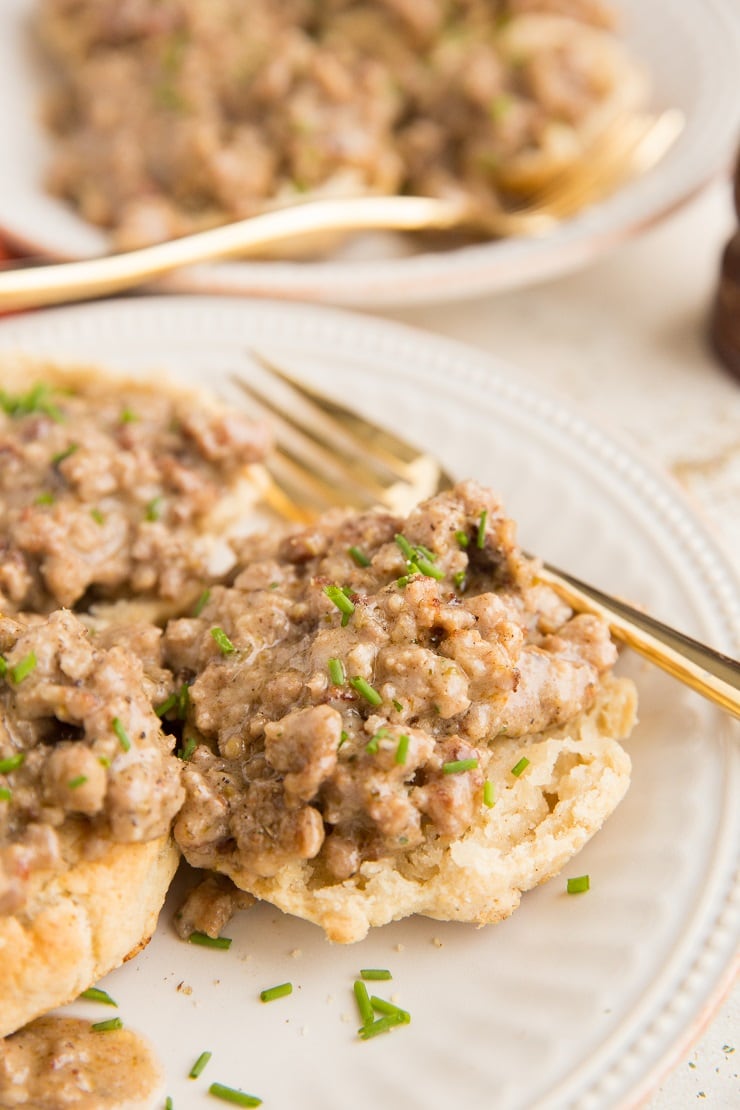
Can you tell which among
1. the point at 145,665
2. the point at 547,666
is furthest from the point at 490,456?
the point at 145,665

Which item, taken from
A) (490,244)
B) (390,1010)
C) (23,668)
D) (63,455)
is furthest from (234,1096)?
→ (490,244)

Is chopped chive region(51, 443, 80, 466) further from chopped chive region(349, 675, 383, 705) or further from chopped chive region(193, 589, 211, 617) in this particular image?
chopped chive region(349, 675, 383, 705)

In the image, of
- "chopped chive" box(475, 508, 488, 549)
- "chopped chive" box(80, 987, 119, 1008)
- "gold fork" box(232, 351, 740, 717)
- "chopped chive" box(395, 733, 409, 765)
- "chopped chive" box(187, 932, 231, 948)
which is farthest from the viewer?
"gold fork" box(232, 351, 740, 717)

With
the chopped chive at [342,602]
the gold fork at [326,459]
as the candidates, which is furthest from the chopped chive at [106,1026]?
the gold fork at [326,459]

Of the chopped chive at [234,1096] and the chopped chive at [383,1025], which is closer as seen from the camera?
the chopped chive at [234,1096]

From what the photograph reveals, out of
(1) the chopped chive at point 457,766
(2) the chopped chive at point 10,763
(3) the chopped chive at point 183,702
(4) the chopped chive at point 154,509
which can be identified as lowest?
(3) the chopped chive at point 183,702

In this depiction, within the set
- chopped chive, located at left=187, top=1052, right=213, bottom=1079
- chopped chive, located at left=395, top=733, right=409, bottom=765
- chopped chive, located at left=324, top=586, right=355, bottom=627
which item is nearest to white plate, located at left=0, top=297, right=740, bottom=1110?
chopped chive, located at left=187, top=1052, right=213, bottom=1079

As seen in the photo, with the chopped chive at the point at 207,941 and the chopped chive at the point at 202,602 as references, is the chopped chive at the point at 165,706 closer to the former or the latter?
the chopped chive at the point at 202,602
